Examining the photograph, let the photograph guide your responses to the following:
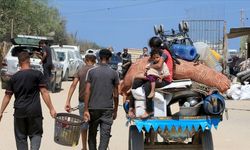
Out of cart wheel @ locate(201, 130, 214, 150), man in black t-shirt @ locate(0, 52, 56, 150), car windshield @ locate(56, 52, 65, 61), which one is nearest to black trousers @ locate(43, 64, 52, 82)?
car windshield @ locate(56, 52, 65, 61)

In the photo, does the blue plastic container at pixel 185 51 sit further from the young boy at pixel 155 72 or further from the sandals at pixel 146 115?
the sandals at pixel 146 115

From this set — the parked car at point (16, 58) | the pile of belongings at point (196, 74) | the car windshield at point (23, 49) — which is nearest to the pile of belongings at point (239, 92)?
the parked car at point (16, 58)

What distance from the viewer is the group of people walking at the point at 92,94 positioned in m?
7.61

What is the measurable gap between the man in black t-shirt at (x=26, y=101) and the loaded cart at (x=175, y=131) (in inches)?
50.9

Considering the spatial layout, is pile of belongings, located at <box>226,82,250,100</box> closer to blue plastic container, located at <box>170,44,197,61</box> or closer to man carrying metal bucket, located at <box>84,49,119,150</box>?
blue plastic container, located at <box>170,44,197,61</box>

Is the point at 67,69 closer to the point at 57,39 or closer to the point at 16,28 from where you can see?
the point at 16,28

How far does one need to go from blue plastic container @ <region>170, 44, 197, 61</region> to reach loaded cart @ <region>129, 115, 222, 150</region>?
1148 mm

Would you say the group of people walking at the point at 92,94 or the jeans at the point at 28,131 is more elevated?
the group of people walking at the point at 92,94

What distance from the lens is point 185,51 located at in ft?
28.0

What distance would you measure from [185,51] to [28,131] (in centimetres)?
257

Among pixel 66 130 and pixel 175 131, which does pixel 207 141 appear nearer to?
pixel 175 131

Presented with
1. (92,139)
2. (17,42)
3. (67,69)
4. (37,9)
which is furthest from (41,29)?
(92,139)

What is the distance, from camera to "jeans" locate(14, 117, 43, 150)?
766 centimetres

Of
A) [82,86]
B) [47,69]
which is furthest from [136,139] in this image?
[47,69]
